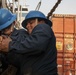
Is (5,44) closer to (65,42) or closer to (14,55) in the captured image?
(14,55)

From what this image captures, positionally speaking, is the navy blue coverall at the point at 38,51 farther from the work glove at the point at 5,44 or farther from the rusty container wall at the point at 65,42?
the rusty container wall at the point at 65,42

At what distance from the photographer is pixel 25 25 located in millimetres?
2908

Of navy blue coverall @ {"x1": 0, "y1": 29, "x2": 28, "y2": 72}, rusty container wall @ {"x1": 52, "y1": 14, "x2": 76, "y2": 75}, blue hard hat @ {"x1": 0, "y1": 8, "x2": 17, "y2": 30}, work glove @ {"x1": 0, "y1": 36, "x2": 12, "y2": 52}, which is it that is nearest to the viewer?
work glove @ {"x1": 0, "y1": 36, "x2": 12, "y2": 52}

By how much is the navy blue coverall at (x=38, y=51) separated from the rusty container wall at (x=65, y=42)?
8.80 meters

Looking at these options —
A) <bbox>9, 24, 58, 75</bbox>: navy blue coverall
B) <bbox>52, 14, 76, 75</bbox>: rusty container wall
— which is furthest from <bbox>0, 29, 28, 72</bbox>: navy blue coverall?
<bbox>52, 14, 76, 75</bbox>: rusty container wall

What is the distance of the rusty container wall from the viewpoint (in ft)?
37.6

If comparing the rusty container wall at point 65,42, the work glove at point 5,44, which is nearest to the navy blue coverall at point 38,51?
the work glove at point 5,44

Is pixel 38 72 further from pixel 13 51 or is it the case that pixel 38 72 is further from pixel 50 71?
pixel 13 51

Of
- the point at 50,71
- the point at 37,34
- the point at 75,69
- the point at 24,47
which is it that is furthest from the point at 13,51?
the point at 75,69

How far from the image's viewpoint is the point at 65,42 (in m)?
11.6

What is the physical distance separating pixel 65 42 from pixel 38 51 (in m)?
9.19

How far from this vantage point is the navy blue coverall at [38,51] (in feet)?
8.07

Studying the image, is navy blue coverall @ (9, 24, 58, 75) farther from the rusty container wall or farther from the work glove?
the rusty container wall

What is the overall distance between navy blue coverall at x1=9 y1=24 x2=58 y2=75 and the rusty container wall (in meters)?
8.80
